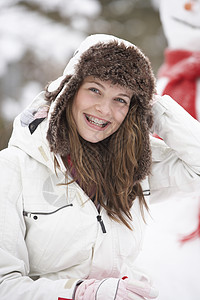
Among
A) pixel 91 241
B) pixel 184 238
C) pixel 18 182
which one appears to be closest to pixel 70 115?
pixel 18 182

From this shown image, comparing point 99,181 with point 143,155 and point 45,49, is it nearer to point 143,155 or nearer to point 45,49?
point 143,155

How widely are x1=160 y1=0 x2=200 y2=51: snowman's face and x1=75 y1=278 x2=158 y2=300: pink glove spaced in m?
1.11

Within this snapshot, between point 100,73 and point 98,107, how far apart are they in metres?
0.10

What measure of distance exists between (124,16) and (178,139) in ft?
8.31

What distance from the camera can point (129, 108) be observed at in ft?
3.72

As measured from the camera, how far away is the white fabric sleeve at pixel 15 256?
2.94 ft

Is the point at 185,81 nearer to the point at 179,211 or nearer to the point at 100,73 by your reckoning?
the point at 179,211

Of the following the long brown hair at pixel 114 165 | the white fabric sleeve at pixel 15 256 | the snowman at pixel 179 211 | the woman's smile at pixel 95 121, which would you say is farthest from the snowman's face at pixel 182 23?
the white fabric sleeve at pixel 15 256

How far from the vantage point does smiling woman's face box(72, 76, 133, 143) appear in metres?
1.05

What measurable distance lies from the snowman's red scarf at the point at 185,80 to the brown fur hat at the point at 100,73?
0.52 m

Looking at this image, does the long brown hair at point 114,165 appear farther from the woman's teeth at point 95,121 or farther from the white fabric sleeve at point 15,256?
the white fabric sleeve at point 15,256

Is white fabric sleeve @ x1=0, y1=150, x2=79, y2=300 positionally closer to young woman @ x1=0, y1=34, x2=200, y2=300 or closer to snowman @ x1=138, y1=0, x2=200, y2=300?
young woman @ x1=0, y1=34, x2=200, y2=300

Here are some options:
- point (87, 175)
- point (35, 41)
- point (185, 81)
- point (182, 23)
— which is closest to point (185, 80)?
point (185, 81)

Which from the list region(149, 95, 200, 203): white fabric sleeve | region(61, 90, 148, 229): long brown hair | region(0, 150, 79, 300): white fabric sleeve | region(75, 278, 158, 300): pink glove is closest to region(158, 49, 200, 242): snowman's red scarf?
region(149, 95, 200, 203): white fabric sleeve
